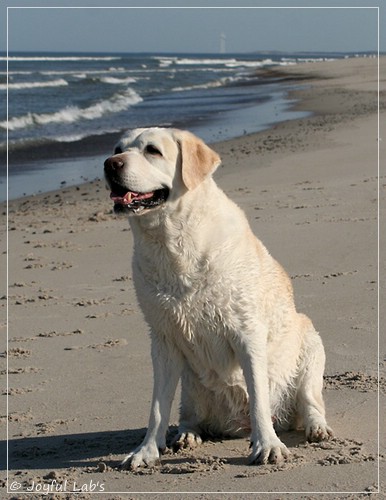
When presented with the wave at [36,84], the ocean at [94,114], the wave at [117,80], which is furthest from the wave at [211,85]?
the wave at [36,84]

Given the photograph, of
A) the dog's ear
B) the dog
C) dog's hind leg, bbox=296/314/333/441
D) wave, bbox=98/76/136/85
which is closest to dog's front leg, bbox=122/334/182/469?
the dog

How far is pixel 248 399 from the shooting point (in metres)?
4.93

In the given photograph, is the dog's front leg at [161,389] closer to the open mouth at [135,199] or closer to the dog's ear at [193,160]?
the open mouth at [135,199]

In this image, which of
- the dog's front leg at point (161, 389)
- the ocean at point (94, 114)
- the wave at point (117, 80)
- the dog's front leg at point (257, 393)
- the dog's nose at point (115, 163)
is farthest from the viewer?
the wave at point (117, 80)

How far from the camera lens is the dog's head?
14.8 ft

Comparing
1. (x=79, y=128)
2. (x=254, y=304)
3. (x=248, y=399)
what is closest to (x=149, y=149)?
(x=254, y=304)

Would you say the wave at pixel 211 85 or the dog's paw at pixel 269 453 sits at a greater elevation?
the wave at pixel 211 85

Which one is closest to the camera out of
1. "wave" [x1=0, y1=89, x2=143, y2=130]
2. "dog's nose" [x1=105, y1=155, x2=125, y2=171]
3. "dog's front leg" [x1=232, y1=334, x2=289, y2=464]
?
"dog's nose" [x1=105, y1=155, x2=125, y2=171]

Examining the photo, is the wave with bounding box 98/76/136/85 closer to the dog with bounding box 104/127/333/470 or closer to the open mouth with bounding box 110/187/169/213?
the dog with bounding box 104/127/333/470

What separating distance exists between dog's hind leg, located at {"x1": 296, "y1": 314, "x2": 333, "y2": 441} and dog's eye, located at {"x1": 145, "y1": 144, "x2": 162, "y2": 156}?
1385 millimetres

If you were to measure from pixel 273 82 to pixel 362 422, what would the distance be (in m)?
40.0

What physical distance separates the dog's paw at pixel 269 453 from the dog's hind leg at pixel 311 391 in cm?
32

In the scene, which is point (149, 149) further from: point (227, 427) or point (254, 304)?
point (227, 427)

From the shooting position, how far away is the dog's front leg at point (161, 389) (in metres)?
4.89
